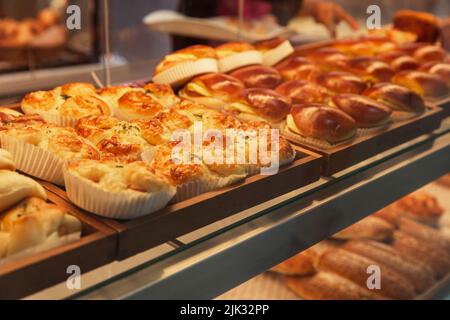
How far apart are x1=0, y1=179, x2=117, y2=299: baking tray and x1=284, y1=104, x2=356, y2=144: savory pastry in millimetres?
693

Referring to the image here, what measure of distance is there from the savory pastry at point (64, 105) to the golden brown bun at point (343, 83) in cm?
74

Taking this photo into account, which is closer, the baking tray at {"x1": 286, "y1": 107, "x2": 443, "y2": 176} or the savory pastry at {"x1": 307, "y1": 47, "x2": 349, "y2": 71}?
the baking tray at {"x1": 286, "y1": 107, "x2": 443, "y2": 176}

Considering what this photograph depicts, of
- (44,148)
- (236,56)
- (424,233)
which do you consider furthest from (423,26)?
(44,148)

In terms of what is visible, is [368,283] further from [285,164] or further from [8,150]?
[8,150]

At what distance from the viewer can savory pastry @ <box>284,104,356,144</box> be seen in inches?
60.4

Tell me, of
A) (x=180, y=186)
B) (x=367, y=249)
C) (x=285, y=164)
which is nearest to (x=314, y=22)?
(x=367, y=249)

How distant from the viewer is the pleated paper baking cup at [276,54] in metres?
2.10

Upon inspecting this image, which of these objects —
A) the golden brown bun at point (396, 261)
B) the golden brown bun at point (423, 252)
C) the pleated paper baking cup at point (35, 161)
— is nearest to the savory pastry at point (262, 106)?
the pleated paper baking cup at point (35, 161)

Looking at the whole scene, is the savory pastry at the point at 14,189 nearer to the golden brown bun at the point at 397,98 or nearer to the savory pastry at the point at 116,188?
the savory pastry at the point at 116,188

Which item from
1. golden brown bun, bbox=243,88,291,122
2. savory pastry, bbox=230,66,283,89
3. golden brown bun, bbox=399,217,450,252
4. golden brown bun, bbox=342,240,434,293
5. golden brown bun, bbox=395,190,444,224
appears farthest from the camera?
golden brown bun, bbox=395,190,444,224

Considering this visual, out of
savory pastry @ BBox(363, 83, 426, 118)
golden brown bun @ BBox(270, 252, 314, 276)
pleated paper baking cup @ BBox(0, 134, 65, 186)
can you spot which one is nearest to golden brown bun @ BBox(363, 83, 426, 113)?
savory pastry @ BBox(363, 83, 426, 118)

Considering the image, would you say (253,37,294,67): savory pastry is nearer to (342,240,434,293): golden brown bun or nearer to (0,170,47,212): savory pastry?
(342,240,434,293): golden brown bun

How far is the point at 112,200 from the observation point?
3.46 feet

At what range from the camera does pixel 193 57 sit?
1.91m
